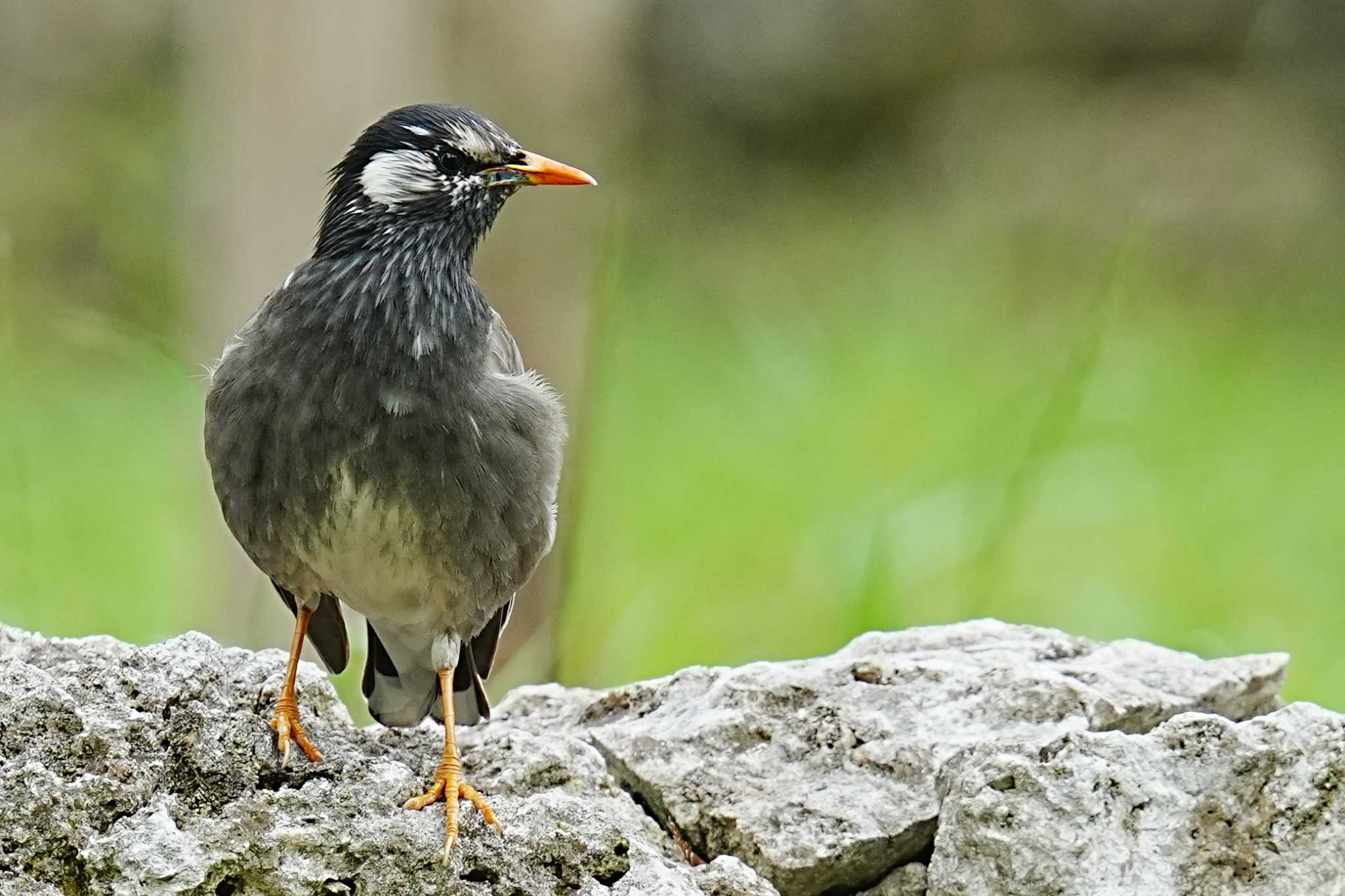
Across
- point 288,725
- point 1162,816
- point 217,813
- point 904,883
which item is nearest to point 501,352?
point 288,725

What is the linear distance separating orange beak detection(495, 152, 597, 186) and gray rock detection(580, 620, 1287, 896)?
1112 mm

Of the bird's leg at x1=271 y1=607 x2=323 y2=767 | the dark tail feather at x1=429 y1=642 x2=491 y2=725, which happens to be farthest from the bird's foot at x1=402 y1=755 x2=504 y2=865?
the dark tail feather at x1=429 y1=642 x2=491 y2=725

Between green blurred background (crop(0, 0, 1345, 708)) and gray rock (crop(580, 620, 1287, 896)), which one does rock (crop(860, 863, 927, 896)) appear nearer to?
gray rock (crop(580, 620, 1287, 896))

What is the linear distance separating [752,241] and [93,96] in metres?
5.60

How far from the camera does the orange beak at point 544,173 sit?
3.83 meters

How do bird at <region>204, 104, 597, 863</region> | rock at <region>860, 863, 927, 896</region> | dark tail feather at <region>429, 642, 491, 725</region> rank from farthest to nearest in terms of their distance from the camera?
dark tail feather at <region>429, 642, 491, 725</region> → bird at <region>204, 104, 597, 863</region> → rock at <region>860, 863, 927, 896</region>

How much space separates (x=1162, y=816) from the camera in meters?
3.09

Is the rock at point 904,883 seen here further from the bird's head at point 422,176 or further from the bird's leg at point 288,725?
the bird's head at point 422,176

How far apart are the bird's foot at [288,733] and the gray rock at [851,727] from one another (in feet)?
2.06

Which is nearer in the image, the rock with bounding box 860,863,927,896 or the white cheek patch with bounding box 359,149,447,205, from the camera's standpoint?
the rock with bounding box 860,863,927,896

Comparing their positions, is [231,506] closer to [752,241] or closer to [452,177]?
[452,177]

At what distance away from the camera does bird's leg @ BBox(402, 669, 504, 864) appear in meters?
3.01

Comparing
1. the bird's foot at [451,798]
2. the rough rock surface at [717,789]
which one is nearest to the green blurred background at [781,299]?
the rough rock surface at [717,789]

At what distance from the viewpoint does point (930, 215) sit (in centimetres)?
1145
